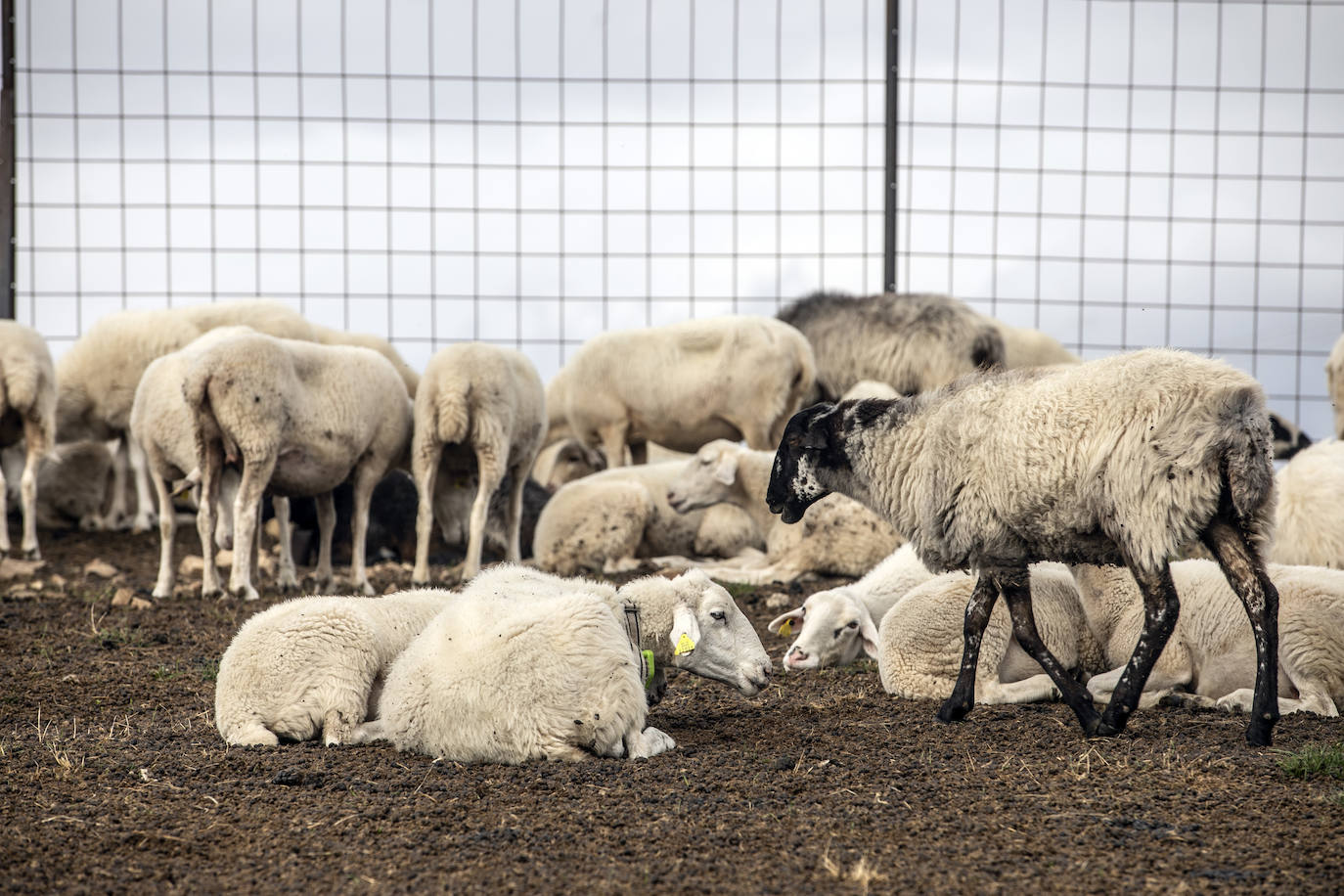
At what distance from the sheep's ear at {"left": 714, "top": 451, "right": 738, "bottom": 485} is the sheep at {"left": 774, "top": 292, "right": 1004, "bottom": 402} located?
9.77 ft

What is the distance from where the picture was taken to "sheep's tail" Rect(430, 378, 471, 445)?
985 cm

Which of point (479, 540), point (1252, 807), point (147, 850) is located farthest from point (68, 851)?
point (479, 540)

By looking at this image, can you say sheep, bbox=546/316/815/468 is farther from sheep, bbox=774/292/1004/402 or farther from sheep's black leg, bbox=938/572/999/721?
sheep's black leg, bbox=938/572/999/721

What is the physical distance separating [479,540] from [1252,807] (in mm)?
6741

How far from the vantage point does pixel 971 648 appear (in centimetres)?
551

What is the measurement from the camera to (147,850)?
3.75 metres

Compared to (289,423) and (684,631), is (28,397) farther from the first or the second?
(684,631)

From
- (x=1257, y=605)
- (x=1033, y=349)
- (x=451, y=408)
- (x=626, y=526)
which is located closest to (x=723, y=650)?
(x=1257, y=605)

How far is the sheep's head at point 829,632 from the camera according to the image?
268 inches

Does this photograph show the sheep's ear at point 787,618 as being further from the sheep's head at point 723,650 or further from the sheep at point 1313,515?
the sheep at point 1313,515

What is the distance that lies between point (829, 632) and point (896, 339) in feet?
20.9

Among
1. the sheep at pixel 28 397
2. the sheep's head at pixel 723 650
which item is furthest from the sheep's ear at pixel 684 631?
the sheep at pixel 28 397

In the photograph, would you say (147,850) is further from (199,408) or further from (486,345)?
(486,345)

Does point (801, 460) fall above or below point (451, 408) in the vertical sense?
above
